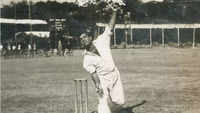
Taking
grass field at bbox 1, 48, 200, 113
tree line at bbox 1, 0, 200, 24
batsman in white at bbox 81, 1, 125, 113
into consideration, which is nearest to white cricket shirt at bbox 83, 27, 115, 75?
batsman in white at bbox 81, 1, 125, 113

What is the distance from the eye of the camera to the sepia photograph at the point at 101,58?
827 centimetres

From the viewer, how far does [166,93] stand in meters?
13.2

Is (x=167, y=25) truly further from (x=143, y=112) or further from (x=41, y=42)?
(x=143, y=112)

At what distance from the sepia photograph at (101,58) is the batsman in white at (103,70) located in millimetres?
17

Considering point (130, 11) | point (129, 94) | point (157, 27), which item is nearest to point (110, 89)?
point (129, 94)

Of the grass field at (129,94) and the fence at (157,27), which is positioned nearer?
the grass field at (129,94)

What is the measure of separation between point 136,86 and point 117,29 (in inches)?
1994

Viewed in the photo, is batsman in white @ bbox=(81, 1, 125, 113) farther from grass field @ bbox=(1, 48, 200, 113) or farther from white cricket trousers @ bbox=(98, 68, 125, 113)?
grass field @ bbox=(1, 48, 200, 113)

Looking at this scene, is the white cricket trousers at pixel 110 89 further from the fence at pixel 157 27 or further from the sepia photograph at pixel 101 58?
the fence at pixel 157 27

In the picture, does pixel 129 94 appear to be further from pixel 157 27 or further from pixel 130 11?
pixel 130 11

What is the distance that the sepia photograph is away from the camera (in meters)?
8.27

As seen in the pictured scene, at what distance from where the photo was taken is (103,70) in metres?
8.01

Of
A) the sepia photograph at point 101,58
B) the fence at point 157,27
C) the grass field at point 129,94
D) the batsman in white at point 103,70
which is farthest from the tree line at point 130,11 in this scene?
the batsman in white at point 103,70

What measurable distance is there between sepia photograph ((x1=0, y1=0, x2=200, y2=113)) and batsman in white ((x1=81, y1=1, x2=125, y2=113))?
2cm
